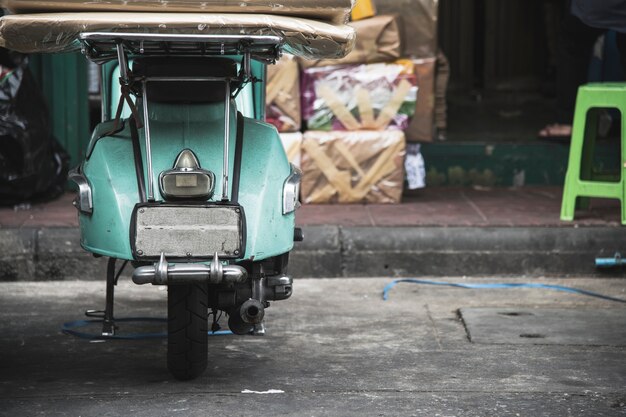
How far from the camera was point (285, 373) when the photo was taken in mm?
4484

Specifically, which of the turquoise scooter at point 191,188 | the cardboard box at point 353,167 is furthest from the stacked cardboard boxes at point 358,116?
the turquoise scooter at point 191,188

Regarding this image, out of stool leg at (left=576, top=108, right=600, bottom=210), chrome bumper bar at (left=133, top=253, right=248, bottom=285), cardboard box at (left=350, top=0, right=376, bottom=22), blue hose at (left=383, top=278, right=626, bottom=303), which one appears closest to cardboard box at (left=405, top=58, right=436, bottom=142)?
cardboard box at (left=350, top=0, right=376, bottom=22)

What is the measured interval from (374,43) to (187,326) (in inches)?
139

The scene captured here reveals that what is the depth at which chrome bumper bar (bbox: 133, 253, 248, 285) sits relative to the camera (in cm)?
383

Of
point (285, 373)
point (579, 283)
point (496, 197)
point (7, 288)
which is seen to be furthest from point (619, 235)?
point (7, 288)

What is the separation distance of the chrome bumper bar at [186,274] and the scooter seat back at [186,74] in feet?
2.22

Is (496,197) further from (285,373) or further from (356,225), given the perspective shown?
(285,373)

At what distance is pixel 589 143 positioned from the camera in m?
6.95

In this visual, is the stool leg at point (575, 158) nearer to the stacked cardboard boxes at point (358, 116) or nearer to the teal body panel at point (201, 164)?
the stacked cardboard boxes at point (358, 116)

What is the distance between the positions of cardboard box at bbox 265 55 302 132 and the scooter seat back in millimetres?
2958

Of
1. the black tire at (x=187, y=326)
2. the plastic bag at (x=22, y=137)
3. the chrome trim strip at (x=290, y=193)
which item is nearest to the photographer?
the black tire at (x=187, y=326)

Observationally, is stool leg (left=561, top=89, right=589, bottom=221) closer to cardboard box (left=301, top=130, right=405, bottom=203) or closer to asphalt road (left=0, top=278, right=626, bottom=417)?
asphalt road (left=0, top=278, right=626, bottom=417)

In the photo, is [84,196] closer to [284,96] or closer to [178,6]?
[178,6]

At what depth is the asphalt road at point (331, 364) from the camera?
406cm
